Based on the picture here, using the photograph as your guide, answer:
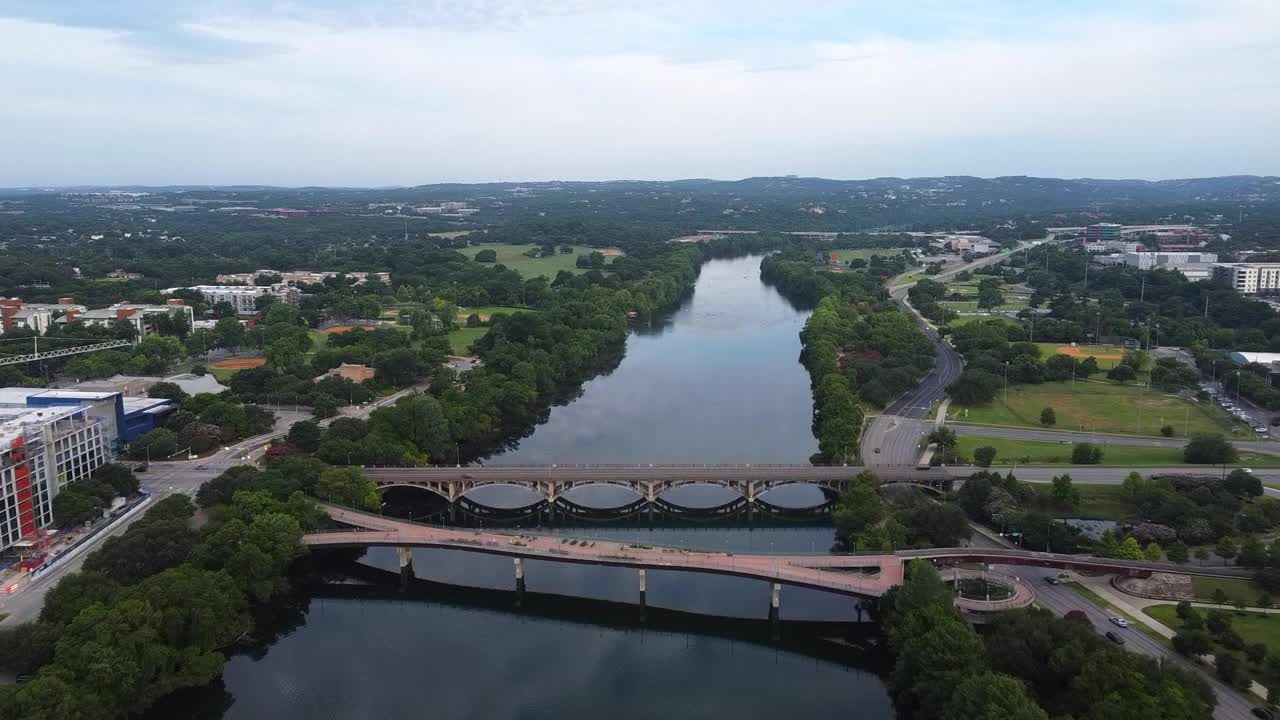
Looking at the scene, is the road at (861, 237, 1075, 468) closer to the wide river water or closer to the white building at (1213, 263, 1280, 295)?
the wide river water

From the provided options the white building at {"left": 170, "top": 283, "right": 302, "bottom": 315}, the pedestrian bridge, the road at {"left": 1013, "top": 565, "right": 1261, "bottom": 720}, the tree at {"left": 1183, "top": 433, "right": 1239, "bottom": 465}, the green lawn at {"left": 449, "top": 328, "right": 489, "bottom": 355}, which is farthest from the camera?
the white building at {"left": 170, "top": 283, "right": 302, "bottom": 315}

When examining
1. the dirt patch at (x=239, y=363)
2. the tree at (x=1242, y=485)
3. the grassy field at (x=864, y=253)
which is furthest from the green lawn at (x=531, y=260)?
the tree at (x=1242, y=485)

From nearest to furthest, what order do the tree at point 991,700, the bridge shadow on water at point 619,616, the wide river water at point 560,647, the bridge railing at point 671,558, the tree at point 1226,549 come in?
the tree at point 991,700, the wide river water at point 560,647, the bridge shadow on water at point 619,616, the bridge railing at point 671,558, the tree at point 1226,549

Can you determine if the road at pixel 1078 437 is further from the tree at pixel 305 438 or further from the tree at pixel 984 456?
the tree at pixel 305 438

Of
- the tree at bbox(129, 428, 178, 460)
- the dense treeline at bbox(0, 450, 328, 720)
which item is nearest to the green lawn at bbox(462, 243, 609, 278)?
the tree at bbox(129, 428, 178, 460)

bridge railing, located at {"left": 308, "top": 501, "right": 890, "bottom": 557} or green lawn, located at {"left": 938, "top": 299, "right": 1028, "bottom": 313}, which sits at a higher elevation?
green lawn, located at {"left": 938, "top": 299, "right": 1028, "bottom": 313}

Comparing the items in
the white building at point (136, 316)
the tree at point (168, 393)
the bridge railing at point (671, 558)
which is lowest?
the bridge railing at point (671, 558)

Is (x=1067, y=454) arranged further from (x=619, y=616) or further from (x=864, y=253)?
(x=864, y=253)
